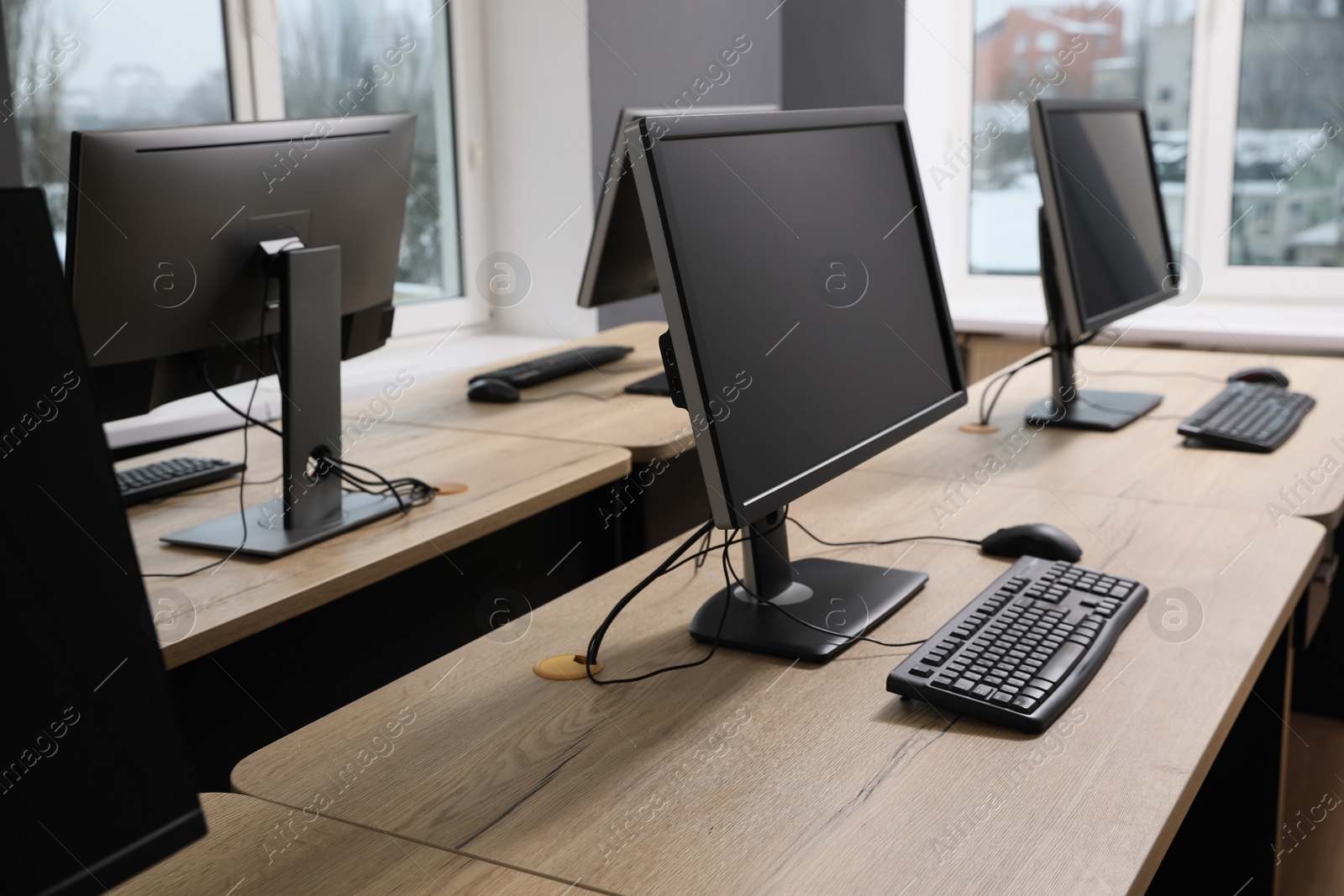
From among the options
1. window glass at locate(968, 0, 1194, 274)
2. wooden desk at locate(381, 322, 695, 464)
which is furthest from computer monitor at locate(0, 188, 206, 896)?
window glass at locate(968, 0, 1194, 274)

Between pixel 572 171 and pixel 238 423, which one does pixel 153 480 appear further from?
pixel 572 171

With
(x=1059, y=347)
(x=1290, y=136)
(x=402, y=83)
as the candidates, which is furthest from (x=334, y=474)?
(x=1290, y=136)

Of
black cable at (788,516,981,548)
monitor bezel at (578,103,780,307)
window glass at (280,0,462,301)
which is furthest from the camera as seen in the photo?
window glass at (280,0,462,301)

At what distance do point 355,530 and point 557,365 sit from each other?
0.98 metres

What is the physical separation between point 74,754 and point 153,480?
1.32 m

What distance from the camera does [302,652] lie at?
4.99 ft

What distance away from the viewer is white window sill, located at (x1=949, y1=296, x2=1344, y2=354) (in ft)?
10.4

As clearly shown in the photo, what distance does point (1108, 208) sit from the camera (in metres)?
2.11

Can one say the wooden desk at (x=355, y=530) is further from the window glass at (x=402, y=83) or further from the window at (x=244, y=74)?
the window glass at (x=402, y=83)

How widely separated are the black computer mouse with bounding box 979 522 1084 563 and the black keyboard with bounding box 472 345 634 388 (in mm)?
1235

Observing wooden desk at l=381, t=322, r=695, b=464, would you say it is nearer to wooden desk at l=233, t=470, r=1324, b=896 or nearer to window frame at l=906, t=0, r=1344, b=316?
wooden desk at l=233, t=470, r=1324, b=896

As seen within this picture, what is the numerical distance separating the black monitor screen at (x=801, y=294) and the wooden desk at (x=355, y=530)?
23.1 inches

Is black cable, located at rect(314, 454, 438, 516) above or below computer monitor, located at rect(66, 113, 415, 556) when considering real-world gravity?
below

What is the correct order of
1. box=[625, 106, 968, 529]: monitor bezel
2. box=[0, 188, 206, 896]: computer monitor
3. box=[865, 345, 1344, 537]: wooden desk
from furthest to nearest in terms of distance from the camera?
box=[865, 345, 1344, 537]: wooden desk, box=[625, 106, 968, 529]: monitor bezel, box=[0, 188, 206, 896]: computer monitor
